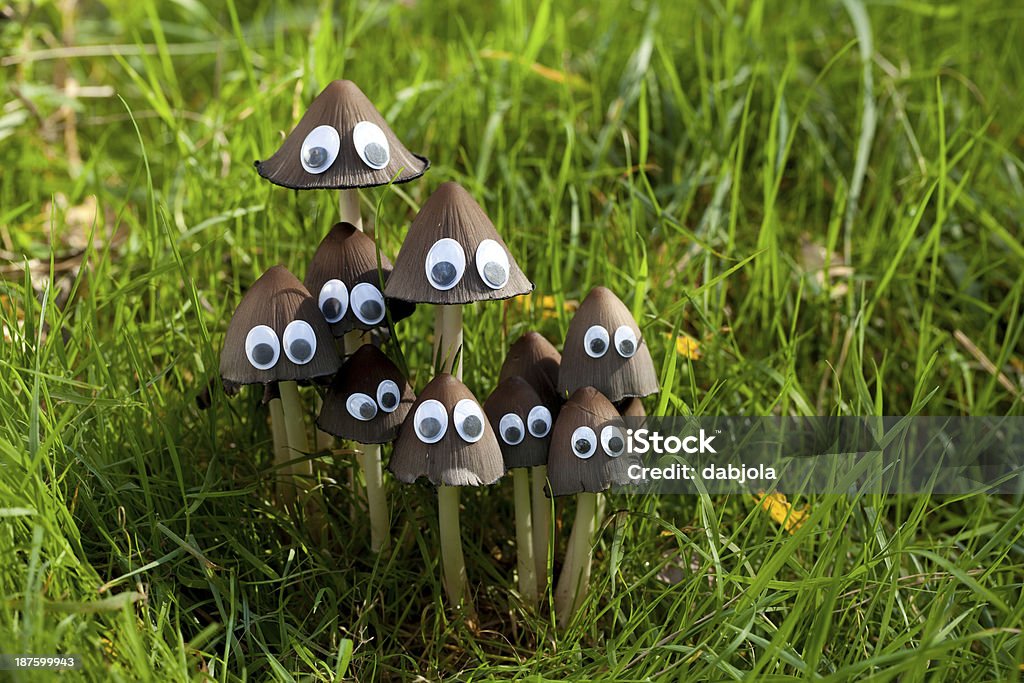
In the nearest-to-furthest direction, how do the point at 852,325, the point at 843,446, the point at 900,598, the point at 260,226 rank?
the point at 900,598 → the point at 843,446 → the point at 852,325 → the point at 260,226

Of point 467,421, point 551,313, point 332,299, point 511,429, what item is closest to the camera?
point 467,421

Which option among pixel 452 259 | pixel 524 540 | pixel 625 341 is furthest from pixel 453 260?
pixel 524 540

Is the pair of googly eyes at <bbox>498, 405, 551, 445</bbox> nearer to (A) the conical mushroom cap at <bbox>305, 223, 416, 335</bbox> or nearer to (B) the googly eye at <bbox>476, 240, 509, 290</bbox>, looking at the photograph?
(B) the googly eye at <bbox>476, 240, 509, 290</bbox>

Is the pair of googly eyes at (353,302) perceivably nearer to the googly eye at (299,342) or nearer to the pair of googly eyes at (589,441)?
the googly eye at (299,342)

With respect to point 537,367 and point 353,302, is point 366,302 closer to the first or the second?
point 353,302

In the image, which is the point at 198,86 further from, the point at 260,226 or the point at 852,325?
the point at 852,325

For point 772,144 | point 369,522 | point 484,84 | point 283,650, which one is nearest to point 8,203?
point 484,84
